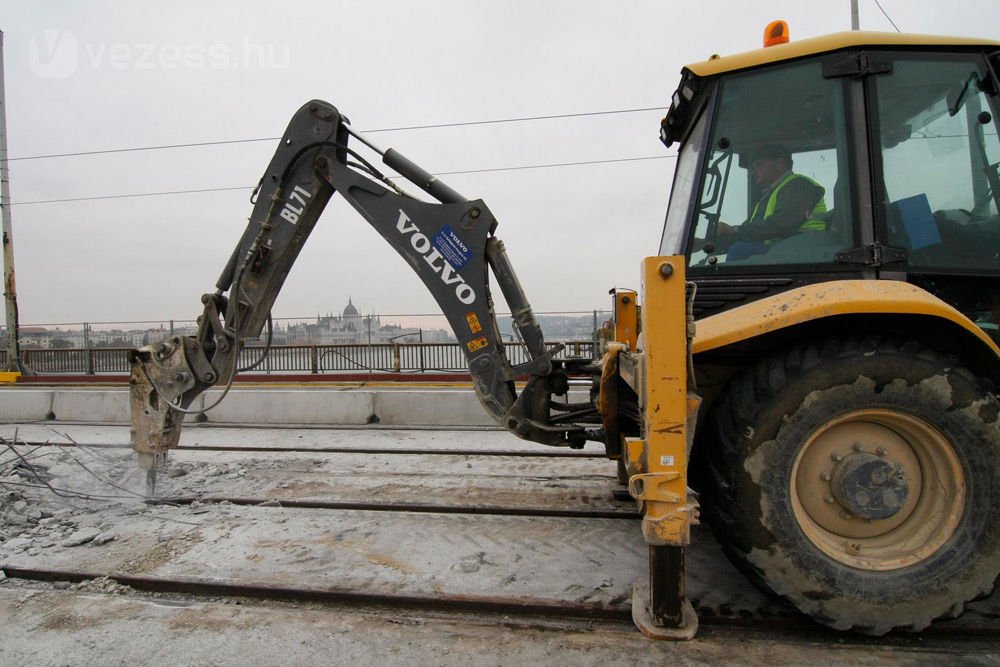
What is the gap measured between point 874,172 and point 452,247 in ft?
8.23

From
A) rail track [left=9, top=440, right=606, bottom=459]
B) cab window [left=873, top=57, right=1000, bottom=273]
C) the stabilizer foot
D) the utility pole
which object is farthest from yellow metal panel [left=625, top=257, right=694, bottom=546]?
the utility pole

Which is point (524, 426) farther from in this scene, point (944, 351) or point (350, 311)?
point (350, 311)

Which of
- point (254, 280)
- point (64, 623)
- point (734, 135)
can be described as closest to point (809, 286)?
point (734, 135)

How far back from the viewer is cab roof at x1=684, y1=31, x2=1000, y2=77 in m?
2.74

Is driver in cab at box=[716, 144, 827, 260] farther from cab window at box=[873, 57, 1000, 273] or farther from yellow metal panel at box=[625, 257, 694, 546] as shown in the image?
yellow metal panel at box=[625, 257, 694, 546]

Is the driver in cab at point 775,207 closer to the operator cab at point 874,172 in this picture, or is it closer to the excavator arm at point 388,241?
the operator cab at point 874,172

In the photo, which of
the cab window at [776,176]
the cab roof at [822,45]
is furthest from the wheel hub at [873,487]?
the cab roof at [822,45]

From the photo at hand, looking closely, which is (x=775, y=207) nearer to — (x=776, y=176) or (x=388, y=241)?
(x=776, y=176)

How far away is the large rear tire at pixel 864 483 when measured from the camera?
2301 millimetres

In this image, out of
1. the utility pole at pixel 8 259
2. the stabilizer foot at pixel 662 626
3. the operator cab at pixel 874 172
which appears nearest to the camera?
the stabilizer foot at pixel 662 626

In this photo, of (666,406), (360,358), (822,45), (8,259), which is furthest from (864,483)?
(8,259)

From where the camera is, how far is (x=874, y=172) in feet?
8.87

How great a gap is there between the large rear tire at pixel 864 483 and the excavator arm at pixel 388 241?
143 cm

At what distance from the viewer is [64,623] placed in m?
2.79
